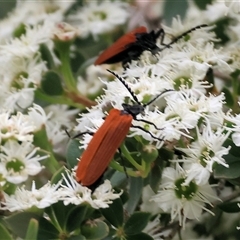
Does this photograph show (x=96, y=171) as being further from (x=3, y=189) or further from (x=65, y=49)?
(x=65, y=49)

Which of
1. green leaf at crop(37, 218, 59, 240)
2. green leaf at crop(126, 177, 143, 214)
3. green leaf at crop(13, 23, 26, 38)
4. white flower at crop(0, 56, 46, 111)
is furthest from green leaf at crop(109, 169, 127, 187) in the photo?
green leaf at crop(13, 23, 26, 38)

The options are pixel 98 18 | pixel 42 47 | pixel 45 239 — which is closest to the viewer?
pixel 45 239

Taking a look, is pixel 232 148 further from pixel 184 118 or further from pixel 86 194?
pixel 86 194

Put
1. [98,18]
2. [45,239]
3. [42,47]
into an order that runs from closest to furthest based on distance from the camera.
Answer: [45,239] < [42,47] < [98,18]

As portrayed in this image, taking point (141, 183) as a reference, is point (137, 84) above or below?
above

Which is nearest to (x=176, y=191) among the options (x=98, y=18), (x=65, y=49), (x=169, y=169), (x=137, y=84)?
(x=169, y=169)
